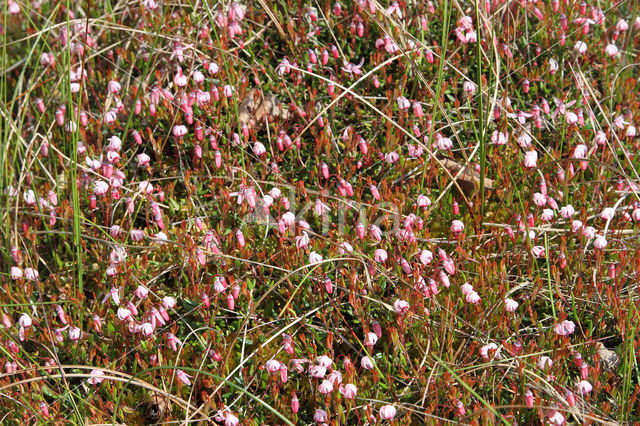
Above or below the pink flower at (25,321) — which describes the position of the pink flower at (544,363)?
below

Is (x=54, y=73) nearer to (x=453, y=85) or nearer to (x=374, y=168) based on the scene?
(x=374, y=168)

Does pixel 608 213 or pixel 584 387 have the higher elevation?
pixel 608 213

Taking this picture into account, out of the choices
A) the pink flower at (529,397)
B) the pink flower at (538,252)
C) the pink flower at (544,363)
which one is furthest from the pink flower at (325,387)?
the pink flower at (538,252)

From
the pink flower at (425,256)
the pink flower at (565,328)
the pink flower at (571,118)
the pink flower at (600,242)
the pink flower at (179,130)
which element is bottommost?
the pink flower at (565,328)

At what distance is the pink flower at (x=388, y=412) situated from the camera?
3.06 metres

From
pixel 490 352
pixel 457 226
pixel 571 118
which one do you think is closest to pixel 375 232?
pixel 457 226

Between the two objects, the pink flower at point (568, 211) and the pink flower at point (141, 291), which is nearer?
the pink flower at point (141, 291)

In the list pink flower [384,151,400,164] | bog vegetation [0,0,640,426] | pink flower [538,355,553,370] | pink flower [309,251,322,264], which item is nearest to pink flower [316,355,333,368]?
bog vegetation [0,0,640,426]

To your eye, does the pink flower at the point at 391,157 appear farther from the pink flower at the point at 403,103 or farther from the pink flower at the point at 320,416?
the pink flower at the point at 320,416

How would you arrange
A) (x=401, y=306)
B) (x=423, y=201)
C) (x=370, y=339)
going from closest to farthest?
(x=370, y=339) < (x=401, y=306) < (x=423, y=201)

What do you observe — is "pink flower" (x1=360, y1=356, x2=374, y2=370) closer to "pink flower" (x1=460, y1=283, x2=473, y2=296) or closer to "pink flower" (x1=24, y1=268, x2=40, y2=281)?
"pink flower" (x1=460, y1=283, x2=473, y2=296)

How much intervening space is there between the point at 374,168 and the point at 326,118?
429 mm

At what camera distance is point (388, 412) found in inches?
121

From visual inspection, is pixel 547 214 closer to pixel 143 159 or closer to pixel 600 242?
pixel 600 242
